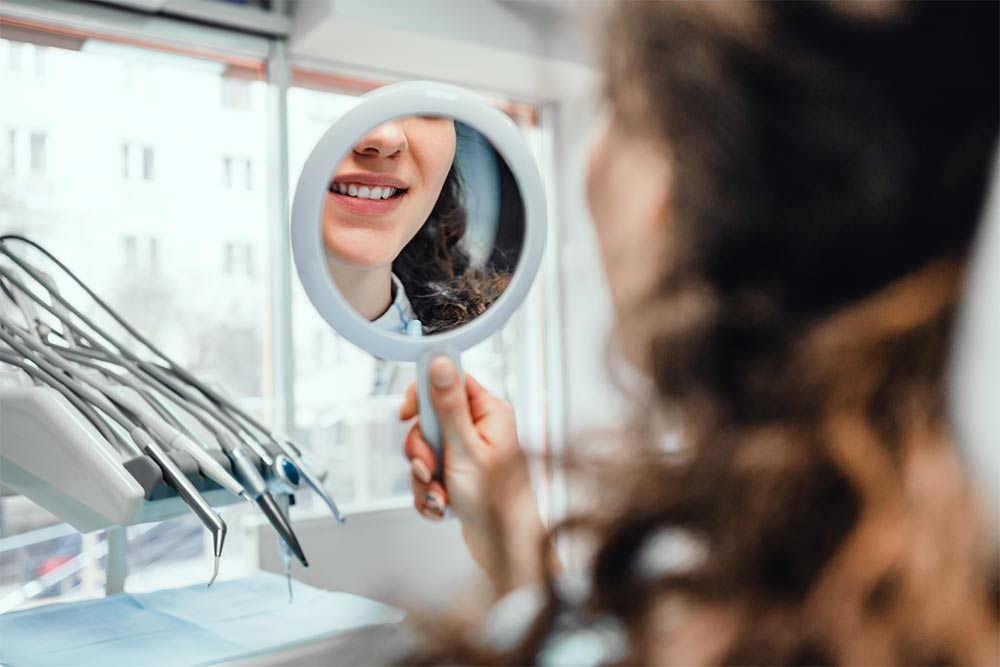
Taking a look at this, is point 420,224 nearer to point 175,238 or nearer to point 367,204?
point 367,204

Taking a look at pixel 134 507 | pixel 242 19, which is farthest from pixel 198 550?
pixel 134 507

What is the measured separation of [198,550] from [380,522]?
1.99 feet

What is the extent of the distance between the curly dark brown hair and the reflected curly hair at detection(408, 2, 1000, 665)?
12.4 inches

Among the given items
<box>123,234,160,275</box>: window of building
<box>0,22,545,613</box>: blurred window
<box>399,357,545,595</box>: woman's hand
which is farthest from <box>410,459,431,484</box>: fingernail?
<box>123,234,160,275</box>: window of building

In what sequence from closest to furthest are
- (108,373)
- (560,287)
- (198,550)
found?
1. (108,373)
2. (198,550)
3. (560,287)

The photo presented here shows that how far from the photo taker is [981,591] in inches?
15.1

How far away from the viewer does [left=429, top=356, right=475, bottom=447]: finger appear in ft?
2.07

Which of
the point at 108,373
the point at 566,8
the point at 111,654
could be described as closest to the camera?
the point at 111,654

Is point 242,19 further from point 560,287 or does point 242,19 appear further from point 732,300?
point 732,300

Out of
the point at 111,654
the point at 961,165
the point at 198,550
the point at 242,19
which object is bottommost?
the point at 198,550

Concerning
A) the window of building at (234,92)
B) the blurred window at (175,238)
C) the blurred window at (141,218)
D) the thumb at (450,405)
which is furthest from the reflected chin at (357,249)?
the window of building at (234,92)

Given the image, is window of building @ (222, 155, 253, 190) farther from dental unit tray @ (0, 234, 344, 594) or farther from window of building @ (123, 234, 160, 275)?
dental unit tray @ (0, 234, 344, 594)

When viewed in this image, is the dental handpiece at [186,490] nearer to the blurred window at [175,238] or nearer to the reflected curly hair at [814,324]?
the reflected curly hair at [814,324]

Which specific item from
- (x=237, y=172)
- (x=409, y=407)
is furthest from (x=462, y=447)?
(x=237, y=172)
